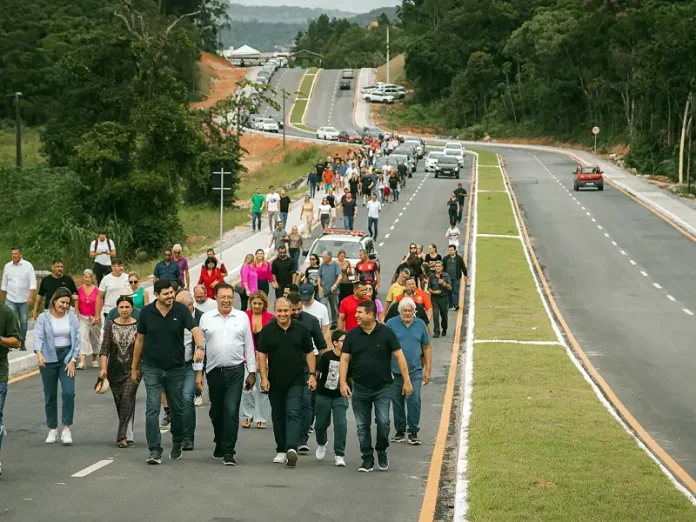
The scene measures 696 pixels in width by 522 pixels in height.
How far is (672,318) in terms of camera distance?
102ft

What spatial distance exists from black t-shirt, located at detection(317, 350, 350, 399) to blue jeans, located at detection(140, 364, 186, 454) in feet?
4.54

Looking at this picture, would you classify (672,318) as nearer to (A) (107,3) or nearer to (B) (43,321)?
(B) (43,321)

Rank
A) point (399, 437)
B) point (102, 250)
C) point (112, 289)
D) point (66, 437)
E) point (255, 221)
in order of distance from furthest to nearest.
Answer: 1. point (255, 221)
2. point (102, 250)
3. point (112, 289)
4. point (399, 437)
5. point (66, 437)

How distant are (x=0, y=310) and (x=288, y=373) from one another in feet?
9.17

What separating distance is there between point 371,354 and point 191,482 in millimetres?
2113

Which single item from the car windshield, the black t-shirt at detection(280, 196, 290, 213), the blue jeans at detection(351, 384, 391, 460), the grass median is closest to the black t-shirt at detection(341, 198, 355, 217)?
the black t-shirt at detection(280, 196, 290, 213)

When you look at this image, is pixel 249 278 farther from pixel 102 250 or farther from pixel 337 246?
pixel 337 246

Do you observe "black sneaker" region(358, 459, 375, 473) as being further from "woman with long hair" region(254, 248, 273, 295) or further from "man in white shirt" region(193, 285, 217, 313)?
"woman with long hair" region(254, 248, 273, 295)

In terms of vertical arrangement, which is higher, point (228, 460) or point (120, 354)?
point (120, 354)

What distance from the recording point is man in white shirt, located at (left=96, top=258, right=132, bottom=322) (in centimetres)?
2008

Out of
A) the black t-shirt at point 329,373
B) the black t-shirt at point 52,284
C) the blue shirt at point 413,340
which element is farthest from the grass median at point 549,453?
the black t-shirt at point 52,284

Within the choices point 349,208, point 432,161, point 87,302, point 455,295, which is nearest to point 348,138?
point 432,161

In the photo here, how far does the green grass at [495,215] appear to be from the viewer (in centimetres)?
5091

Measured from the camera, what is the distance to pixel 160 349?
13.0 m
